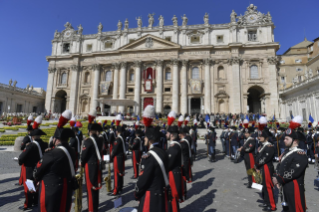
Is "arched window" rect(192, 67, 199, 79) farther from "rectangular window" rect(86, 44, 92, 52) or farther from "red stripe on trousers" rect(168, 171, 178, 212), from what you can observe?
"red stripe on trousers" rect(168, 171, 178, 212)

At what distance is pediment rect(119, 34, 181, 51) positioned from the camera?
39219mm

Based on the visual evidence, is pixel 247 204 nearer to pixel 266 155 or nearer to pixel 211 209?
pixel 211 209

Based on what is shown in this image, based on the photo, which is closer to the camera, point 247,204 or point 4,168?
point 247,204

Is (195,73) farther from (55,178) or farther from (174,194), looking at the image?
(55,178)

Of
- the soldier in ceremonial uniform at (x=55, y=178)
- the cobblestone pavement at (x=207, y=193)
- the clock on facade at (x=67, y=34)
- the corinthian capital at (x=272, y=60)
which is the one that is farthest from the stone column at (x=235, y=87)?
the clock on facade at (x=67, y=34)

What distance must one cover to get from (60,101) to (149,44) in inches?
1062

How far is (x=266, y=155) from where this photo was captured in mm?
5270

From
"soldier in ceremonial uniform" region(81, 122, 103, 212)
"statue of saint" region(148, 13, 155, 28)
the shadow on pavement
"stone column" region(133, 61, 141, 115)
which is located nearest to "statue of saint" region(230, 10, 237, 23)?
"statue of saint" region(148, 13, 155, 28)

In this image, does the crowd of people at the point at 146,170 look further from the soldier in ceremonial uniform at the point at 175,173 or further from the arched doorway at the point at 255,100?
the arched doorway at the point at 255,100

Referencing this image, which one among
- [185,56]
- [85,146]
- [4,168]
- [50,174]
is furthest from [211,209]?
[185,56]

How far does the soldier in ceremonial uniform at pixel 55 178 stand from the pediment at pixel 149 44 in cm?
3831

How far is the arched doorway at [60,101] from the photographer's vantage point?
4494cm

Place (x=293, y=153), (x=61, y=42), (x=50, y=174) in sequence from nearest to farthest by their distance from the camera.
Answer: (x=50, y=174), (x=293, y=153), (x=61, y=42)

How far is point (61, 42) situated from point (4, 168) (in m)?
46.3
